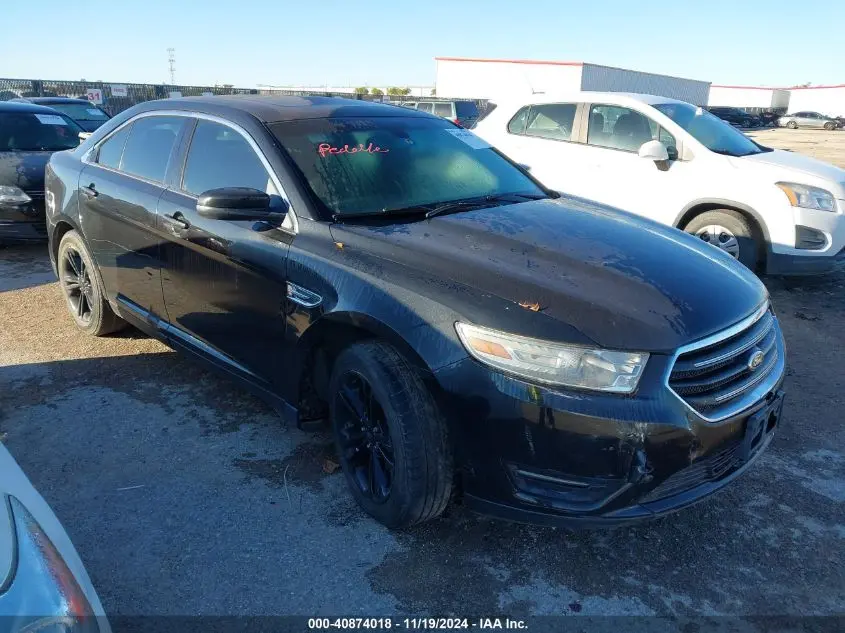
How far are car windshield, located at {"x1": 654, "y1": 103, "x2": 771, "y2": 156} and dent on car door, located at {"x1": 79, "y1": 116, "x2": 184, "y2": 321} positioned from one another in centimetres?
491

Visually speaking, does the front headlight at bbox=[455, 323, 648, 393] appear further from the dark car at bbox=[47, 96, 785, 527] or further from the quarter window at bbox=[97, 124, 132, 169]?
the quarter window at bbox=[97, 124, 132, 169]

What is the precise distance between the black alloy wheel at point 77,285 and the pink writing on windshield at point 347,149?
2.34 metres

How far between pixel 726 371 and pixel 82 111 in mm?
13772

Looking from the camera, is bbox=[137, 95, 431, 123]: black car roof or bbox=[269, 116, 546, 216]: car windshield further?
bbox=[137, 95, 431, 123]: black car roof

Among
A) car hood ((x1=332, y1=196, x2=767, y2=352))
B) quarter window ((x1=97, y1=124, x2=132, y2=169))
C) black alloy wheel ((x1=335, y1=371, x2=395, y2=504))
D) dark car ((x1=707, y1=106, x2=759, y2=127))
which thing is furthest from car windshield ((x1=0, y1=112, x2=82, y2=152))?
dark car ((x1=707, y1=106, x2=759, y2=127))

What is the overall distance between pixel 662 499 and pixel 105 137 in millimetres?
4095

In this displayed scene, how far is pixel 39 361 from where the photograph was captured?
14.8 ft

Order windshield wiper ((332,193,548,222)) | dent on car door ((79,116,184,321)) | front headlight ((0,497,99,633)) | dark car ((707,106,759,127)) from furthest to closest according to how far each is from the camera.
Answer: dark car ((707,106,759,127)), dent on car door ((79,116,184,321)), windshield wiper ((332,193,548,222)), front headlight ((0,497,99,633))

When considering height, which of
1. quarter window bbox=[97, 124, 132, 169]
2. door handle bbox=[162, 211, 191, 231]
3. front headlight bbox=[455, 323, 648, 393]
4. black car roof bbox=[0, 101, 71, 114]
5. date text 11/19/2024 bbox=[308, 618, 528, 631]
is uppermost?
black car roof bbox=[0, 101, 71, 114]

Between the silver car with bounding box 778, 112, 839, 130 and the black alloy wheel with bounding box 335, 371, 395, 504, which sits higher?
the silver car with bounding box 778, 112, 839, 130

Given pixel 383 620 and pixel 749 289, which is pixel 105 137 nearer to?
pixel 383 620

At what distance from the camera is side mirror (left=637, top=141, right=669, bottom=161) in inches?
245

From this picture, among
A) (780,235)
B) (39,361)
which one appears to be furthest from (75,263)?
Result: (780,235)

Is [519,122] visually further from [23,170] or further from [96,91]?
[96,91]
